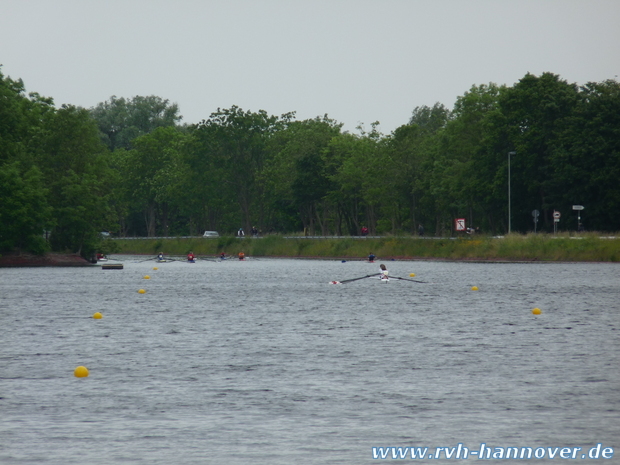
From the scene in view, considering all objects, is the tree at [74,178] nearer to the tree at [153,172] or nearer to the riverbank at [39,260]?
the riverbank at [39,260]

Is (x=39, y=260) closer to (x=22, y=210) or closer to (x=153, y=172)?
(x=22, y=210)

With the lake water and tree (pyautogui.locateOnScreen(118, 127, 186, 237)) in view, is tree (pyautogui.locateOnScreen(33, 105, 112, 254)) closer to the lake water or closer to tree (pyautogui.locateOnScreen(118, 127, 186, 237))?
tree (pyautogui.locateOnScreen(118, 127, 186, 237))

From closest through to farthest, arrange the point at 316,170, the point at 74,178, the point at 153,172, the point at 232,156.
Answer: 1. the point at 74,178
2. the point at 316,170
3. the point at 232,156
4. the point at 153,172

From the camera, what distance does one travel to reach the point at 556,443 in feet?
53.4

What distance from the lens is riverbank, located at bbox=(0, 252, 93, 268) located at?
9975 cm

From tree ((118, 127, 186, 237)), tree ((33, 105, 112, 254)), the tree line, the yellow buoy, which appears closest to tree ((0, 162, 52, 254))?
the tree line

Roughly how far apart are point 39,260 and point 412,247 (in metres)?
43.1

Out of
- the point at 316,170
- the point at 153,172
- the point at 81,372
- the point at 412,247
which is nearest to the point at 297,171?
the point at 316,170

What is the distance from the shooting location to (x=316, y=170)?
13788 centimetres

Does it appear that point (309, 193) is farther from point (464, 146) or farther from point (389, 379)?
point (389, 379)

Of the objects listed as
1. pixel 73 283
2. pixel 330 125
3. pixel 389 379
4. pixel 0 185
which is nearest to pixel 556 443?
pixel 389 379

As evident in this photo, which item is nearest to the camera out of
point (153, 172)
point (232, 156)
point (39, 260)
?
point (39, 260)

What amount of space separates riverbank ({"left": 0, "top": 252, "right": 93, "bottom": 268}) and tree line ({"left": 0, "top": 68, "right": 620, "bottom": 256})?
1387mm

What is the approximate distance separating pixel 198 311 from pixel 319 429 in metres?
28.0
